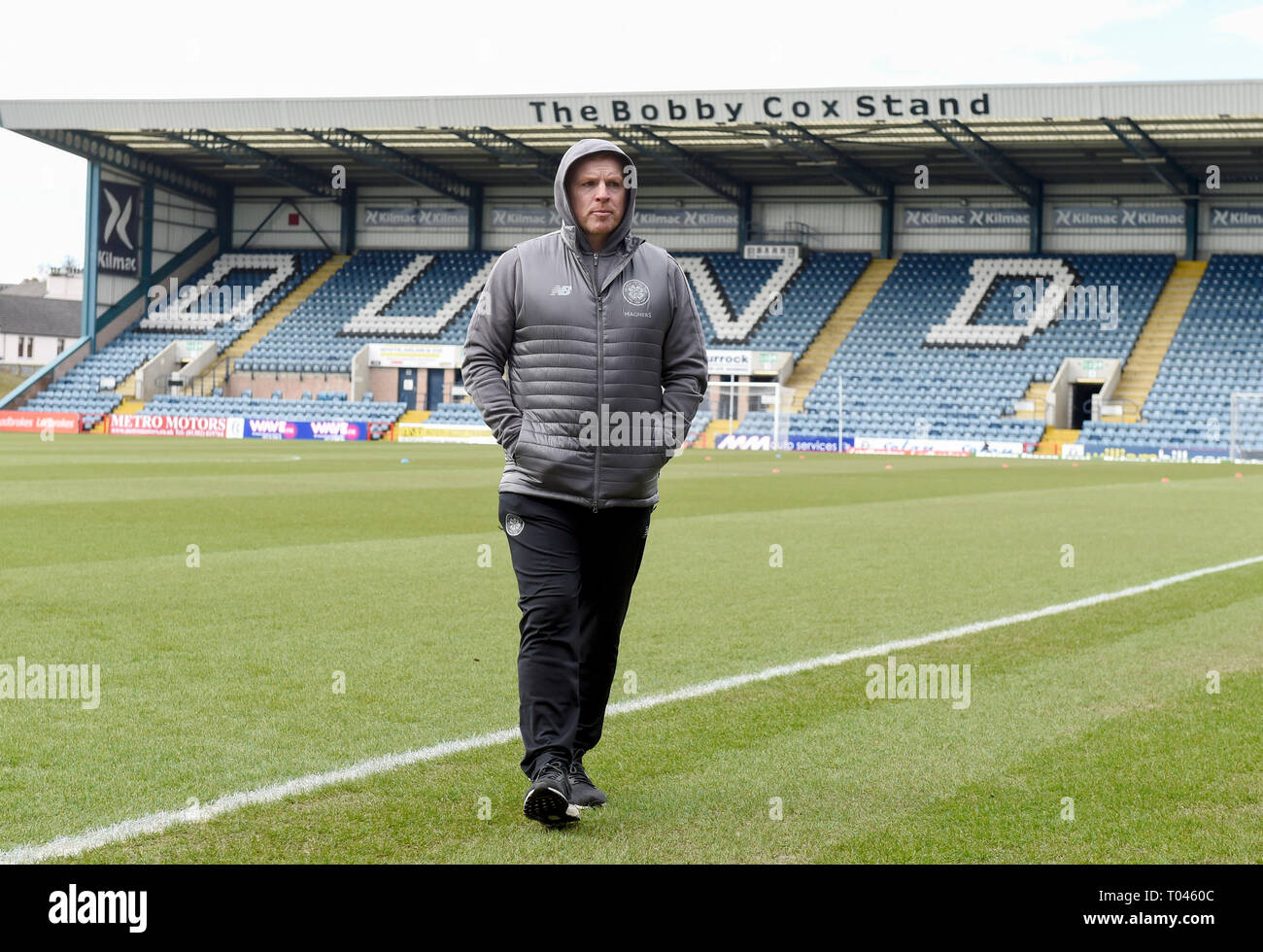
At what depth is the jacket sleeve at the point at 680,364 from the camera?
16.1 ft

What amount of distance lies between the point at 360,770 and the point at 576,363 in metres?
1.66

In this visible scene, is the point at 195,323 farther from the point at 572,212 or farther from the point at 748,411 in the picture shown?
the point at 572,212

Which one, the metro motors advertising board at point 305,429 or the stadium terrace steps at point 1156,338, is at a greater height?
the stadium terrace steps at point 1156,338

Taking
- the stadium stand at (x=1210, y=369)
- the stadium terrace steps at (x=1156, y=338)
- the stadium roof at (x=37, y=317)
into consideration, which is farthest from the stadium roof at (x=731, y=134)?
the stadium roof at (x=37, y=317)

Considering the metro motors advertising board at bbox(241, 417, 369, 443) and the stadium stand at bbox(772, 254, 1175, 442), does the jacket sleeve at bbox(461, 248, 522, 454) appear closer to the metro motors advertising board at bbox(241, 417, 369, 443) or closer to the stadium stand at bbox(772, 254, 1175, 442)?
the stadium stand at bbox(772, 254, 1175, 442)

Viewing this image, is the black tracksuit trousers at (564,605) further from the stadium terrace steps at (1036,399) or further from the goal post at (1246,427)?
the stadium terrace steps at (1036,399)

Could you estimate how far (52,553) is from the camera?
11.7 metres

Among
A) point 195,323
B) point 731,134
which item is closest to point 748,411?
point 731,134

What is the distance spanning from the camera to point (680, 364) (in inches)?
195

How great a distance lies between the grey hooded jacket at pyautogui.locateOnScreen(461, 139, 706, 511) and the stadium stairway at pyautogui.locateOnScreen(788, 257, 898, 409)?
43.6 metres

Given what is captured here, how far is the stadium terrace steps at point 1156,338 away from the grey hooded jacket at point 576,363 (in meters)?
43.9

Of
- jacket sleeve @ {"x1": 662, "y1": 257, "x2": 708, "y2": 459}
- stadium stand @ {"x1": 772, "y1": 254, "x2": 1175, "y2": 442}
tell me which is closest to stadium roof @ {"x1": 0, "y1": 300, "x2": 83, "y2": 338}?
stadium stand @ {"x1": 772, "y1": 254, "x2": 1175, "y2": 442}
